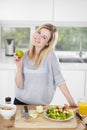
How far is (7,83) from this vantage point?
135 inches

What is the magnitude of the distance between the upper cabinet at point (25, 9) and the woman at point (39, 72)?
1468 mm

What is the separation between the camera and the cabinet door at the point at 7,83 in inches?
134

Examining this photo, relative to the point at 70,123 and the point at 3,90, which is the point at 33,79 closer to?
the point at 70,123

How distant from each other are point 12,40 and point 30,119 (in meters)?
2.10

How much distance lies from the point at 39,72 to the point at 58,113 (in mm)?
483

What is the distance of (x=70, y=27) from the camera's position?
4.03 m

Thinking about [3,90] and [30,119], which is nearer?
[30,119]

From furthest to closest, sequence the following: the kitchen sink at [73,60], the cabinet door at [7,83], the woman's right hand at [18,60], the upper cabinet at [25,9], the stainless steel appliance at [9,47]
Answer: the kitchen sink at [73,60], the stainless steel appliance at [9,47], the upper cabinet at [25,9], the cabinet door at [7,83], the woman's right hand at [18,60]

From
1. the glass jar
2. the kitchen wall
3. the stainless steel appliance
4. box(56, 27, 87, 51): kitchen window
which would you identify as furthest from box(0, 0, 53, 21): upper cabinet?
the glass jar

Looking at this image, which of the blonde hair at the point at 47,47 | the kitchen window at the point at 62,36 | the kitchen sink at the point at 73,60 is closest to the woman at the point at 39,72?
the blonde hair at the point at 47,47

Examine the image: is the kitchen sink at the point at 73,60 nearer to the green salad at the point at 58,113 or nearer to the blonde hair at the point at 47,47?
the blonde hair at the point at 47,47

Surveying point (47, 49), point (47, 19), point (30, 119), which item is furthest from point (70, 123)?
point (47, 19)

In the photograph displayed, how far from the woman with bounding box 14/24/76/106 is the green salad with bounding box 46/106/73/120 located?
0.33 metres

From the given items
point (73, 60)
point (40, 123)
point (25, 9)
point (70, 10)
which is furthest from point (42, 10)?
point (40, 123)
